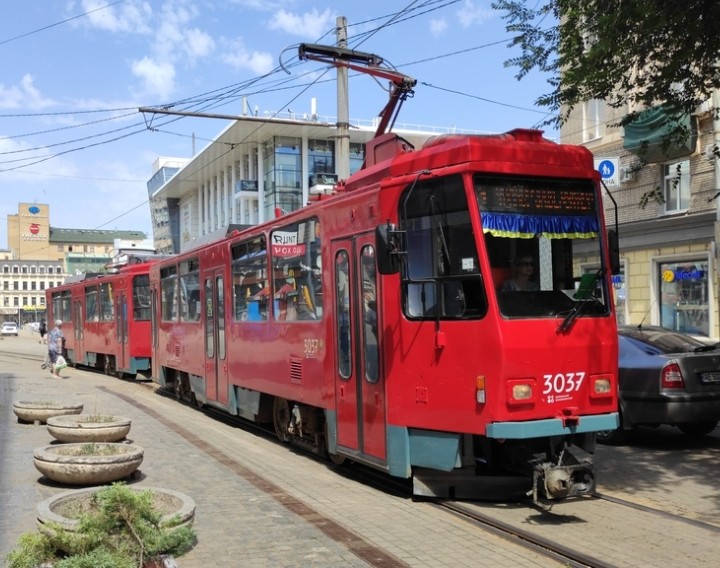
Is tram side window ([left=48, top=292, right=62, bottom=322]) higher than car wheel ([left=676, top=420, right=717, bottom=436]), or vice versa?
tram side window ([left=48, top=292, right=62, bottom=322])

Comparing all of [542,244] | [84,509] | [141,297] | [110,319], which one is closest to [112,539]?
[84,509]

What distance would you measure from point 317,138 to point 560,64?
141 feet

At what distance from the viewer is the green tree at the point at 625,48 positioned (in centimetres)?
788

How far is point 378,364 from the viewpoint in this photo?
23.2 feet

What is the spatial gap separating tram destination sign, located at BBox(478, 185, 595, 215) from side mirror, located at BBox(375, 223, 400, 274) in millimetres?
828

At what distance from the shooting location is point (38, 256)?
134125mm

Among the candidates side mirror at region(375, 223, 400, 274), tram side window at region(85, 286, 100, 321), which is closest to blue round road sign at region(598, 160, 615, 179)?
tram side window at region(85, 286, 100, 321)

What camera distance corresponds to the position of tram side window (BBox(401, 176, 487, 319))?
634cm

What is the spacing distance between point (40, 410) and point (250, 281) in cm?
350

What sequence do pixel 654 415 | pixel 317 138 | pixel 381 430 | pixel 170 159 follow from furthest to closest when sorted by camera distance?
pixel 170 159 < pixel 317 138 < pixel 654 415 < pixel 381 430

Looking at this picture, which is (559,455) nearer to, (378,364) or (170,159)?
(378,364)

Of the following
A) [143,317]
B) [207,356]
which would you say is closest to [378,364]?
[207,356]

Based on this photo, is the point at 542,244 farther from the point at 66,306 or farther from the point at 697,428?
the point at 66,306

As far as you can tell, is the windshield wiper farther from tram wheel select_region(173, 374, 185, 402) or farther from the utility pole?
tram wheel select_region(173, 374, 185, 402)
